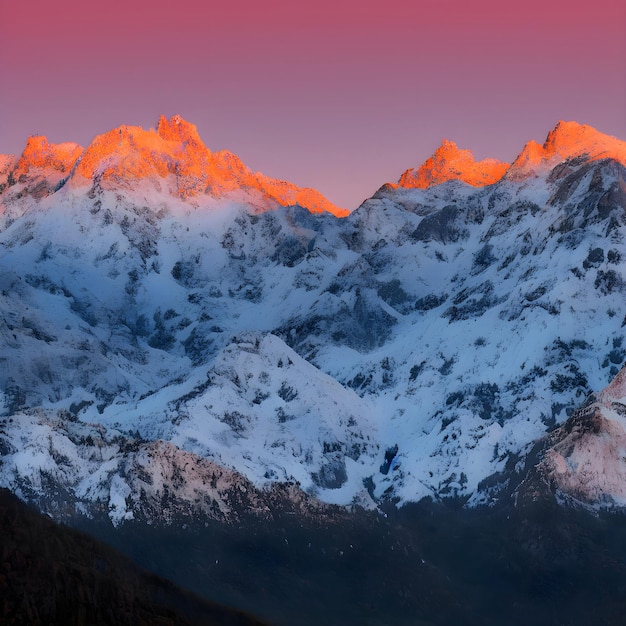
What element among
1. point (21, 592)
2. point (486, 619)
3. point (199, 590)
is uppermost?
point (486, 619)

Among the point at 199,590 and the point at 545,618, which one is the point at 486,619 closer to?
the point at 545,618

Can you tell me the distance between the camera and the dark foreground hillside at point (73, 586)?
58812mm

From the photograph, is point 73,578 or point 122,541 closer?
point 73,578

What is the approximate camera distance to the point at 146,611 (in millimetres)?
60062

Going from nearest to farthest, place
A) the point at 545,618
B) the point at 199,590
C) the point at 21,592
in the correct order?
the point at 21,592, the point at 199,590, the point at 545,618

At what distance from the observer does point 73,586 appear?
59.5m

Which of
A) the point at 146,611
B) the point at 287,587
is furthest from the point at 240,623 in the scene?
the point at 287,587

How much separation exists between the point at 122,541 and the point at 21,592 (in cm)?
14188

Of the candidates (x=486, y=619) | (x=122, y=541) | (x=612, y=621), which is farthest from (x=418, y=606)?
(x=122, y=541)

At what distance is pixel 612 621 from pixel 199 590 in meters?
55.2

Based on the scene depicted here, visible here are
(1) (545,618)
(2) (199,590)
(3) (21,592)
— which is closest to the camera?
(3) (21,592)

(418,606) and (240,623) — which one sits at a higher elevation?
(418,606)

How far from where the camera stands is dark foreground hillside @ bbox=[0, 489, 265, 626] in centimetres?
5881

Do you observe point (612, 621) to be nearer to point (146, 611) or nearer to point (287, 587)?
point (287, 587)
